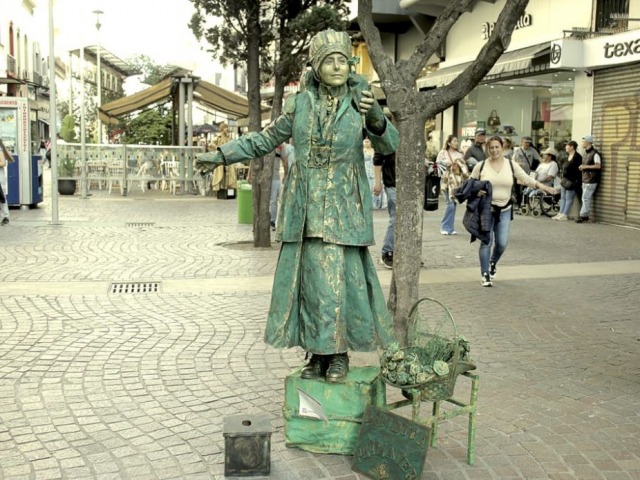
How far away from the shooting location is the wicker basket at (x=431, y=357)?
12.9ft

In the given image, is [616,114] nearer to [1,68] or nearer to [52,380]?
[52,380]

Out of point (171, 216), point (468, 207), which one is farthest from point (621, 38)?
point (171, 216)

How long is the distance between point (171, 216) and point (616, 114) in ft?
29.8

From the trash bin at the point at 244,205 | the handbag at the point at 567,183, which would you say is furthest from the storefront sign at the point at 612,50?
the trash bin at the point at 244,205

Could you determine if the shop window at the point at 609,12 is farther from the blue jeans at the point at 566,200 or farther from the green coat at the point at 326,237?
the green coat at the point at 326,237

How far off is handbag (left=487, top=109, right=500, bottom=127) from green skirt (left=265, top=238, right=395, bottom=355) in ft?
61.7

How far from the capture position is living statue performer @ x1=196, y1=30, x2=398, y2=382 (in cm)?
424

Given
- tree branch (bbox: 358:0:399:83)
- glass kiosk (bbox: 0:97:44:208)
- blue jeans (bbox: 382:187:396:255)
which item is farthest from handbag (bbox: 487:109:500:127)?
tree branch (bbox: 358:0:399:83)

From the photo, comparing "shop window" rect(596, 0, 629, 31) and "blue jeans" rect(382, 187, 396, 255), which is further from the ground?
"shop window" rect(596, 0, 629, 31)

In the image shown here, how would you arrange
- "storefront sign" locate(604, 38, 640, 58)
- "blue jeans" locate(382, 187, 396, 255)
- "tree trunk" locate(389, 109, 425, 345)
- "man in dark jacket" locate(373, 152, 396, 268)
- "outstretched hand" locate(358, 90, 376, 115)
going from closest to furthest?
"outstretched hand" locate(358, 90, 376, 115) → "tree trunk" locate(389, 109, 425, 345) → "blue jeans" locate(382, 187, 396, 255) → "man in dark jacket" locate(373, 152, 396, 268) → "storefront sign" locate(604, 38, 640, 58)

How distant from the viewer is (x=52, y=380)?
552 centimetres

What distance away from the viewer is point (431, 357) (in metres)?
4.14

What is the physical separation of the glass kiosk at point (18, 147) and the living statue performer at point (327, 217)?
48.2 feet

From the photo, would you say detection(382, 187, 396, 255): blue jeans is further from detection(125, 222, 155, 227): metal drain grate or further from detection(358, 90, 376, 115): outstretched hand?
detection(125, 222, 155, 227): metal drain grate
